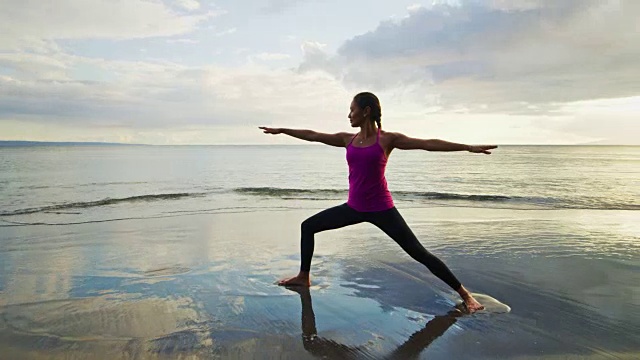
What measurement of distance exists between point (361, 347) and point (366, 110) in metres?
2.37

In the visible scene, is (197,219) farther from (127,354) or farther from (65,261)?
(127,354)

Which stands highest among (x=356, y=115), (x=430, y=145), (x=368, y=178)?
(x=356, y=115)

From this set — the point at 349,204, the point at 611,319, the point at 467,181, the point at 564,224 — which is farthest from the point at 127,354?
the point at 467,181

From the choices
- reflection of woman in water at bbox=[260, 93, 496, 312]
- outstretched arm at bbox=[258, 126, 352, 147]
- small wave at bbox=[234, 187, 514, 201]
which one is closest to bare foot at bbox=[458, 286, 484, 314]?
reflection of woman in water at bbox=[260, 93, 496, 312]

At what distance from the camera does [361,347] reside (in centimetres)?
397

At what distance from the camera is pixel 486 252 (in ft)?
26.1

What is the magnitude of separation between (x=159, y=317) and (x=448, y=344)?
2.77m

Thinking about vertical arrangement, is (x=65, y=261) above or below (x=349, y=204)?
below

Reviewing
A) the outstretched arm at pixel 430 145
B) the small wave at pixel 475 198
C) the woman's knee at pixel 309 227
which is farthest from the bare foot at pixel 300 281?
the small wave at pixel 475 198

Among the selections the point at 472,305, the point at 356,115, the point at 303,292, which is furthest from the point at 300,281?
the point at 356,115

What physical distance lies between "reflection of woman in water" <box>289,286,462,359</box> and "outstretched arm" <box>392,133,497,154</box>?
171cm

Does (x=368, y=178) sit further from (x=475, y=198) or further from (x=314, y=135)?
(x=475, y=198)

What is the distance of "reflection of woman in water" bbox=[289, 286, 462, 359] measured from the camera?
384 cm

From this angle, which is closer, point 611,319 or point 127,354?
point 127,354
